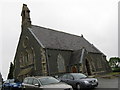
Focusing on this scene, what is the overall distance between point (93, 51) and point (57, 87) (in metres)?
35.0

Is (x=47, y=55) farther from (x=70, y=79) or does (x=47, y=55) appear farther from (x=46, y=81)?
(x=46, y=81)

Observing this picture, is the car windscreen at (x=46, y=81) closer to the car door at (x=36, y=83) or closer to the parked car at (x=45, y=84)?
the parked car at (x=45, y=84)

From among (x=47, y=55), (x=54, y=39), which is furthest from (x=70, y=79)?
(x=54, y=39)

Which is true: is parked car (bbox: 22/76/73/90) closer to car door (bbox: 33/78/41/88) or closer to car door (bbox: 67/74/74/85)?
car door (bbox: 33/78/41/88)

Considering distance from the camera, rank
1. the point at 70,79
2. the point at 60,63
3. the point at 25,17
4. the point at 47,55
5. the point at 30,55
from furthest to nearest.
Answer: the point at 25,17 → the point at 30,55 → the point at 60,63 → the point at 47,55 → the point at 70,79

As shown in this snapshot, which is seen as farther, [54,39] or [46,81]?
[54,39]

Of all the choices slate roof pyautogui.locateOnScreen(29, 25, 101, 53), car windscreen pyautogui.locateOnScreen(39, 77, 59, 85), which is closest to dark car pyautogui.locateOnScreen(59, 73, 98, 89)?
car windscreen pyautogui.locateOnScreen(39, 77, 59, 85)

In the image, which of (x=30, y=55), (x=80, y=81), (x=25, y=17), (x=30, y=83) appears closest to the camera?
(x=30, y=83)

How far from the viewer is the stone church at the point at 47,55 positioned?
35594 mm

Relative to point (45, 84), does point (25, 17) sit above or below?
above

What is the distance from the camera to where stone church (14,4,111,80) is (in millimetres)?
35594

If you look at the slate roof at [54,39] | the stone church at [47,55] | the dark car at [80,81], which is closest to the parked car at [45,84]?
the dark car at [80,81]

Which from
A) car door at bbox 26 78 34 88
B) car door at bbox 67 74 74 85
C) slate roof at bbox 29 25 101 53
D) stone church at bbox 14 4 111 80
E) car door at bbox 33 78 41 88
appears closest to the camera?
car door at bbox 33 78 41 88

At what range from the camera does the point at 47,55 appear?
35000 mm
